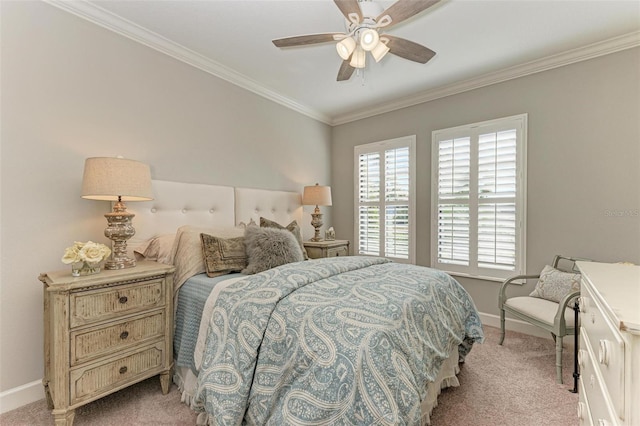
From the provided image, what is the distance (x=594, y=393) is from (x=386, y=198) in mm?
3078

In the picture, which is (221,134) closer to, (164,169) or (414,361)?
(164,169)

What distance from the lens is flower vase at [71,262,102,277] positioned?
1.68 meters

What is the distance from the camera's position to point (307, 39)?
1880 millimetres

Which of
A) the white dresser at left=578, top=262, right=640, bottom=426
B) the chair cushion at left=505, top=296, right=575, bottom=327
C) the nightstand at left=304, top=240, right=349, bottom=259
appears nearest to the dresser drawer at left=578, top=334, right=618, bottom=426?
the white dresser at left=578, top=262, right=640, bottom=426

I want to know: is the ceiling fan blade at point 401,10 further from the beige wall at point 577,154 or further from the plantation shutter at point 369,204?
the plantation shutter at point 369,204

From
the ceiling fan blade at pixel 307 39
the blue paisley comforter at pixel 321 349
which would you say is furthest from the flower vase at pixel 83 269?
the ceiling fan blade at pixel 307 39

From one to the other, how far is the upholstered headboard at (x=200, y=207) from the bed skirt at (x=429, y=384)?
1.03 metres

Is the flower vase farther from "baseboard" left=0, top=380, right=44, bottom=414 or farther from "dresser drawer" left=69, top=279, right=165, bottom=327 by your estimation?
"baseboard" left=0, top=380, right=44, bottom=414

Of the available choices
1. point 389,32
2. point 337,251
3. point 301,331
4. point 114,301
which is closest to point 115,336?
point 114,301

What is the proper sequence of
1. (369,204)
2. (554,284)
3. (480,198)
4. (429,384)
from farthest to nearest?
(369,204)
(480,198)
(554,284)
(429,384)

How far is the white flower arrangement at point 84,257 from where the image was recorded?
1670 mm

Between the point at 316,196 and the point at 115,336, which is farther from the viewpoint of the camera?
the point at 316,196

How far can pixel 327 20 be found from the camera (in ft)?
7.32

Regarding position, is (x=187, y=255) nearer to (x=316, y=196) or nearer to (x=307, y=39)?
(x=307, y=39)
